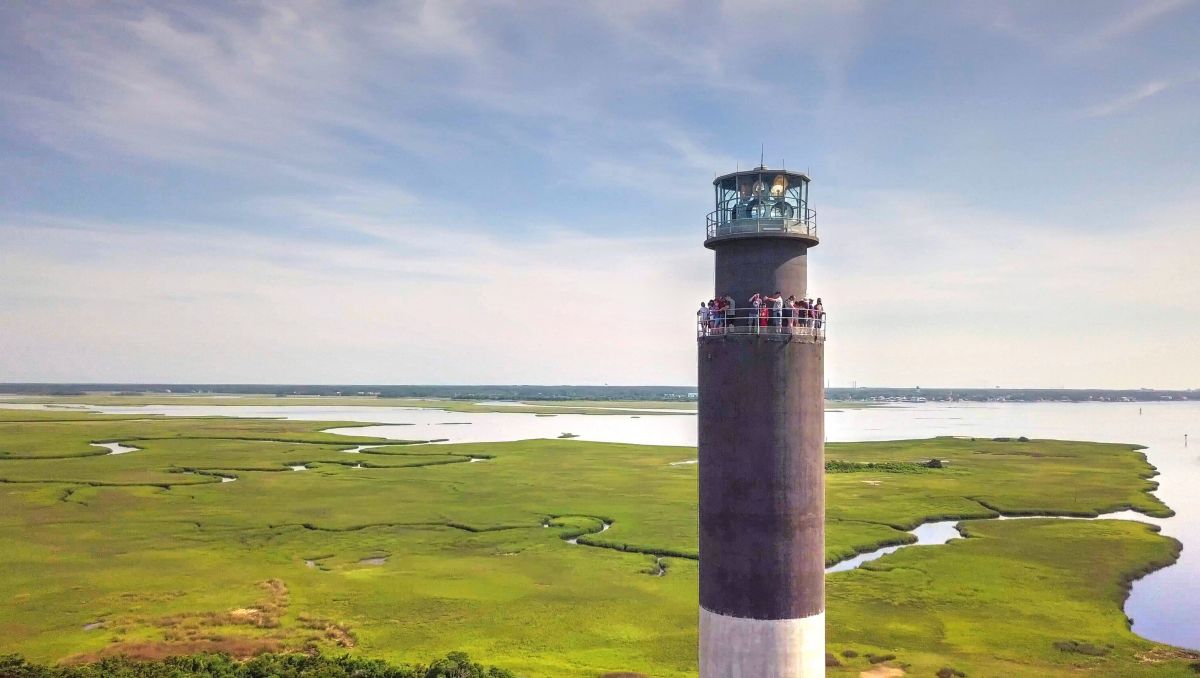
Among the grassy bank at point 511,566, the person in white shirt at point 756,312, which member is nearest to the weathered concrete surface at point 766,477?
the person in white shirt at point 756,312

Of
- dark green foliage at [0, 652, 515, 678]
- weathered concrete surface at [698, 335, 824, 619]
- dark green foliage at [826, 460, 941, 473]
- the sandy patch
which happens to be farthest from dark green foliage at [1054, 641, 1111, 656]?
dark green foliage at [826, 460, 941, 473]

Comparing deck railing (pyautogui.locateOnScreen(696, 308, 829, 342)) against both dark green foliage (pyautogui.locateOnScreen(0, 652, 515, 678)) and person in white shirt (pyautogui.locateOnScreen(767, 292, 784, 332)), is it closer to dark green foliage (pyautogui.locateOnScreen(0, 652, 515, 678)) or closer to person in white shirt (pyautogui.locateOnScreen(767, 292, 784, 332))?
person in white shirt (pyautogui.locateOnScreen(767, 292, 784, 332))

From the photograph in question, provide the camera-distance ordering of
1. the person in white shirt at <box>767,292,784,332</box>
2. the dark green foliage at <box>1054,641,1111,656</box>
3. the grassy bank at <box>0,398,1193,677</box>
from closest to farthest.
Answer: the person in white shirt at <box>767,292,784,332</box> < the dark green foliage at <box>1054,641,1111,656</box> < the grassy bank at <box>0,398,1193,677</box>

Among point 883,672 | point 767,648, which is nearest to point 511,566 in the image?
point 883,672

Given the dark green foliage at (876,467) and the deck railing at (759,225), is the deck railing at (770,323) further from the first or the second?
the dark green foliage at (876,467)

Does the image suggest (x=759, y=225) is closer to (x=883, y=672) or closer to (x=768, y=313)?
(x=768, y=313)

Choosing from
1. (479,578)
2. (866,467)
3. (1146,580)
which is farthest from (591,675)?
(866,467)
